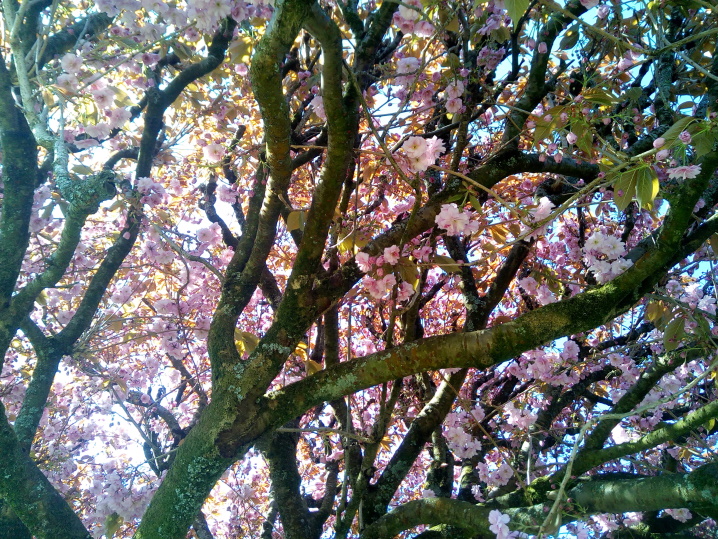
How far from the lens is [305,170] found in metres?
4.14

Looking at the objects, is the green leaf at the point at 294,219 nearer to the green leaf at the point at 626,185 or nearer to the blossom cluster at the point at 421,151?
the blossom cluster at the point at 421,151

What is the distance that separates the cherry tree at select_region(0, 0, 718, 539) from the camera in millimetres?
2082

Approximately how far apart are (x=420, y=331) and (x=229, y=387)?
1436mm

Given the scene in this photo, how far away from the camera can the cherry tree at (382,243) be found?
208 centimetres

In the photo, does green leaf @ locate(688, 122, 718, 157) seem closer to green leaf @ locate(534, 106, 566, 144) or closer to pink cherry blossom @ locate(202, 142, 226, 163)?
green leaf @ locate(534, 106, 566, 144)

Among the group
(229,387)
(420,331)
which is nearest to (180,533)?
(229,387)

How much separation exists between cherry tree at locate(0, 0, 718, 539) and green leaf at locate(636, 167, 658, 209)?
1 cm

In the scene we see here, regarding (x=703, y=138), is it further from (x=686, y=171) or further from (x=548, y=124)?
(x=548, y=124)

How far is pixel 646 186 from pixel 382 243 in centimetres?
119

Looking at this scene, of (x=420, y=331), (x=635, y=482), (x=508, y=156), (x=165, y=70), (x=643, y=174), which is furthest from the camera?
(x=165, y=70)

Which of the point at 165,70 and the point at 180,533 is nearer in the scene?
the point at 180,533

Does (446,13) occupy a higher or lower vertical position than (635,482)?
higher

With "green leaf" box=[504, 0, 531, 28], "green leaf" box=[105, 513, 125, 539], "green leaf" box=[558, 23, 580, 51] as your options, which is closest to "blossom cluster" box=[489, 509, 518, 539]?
"green leaf" box=[504, 0, 531, 28]

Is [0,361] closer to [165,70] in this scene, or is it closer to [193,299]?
[193,299]
